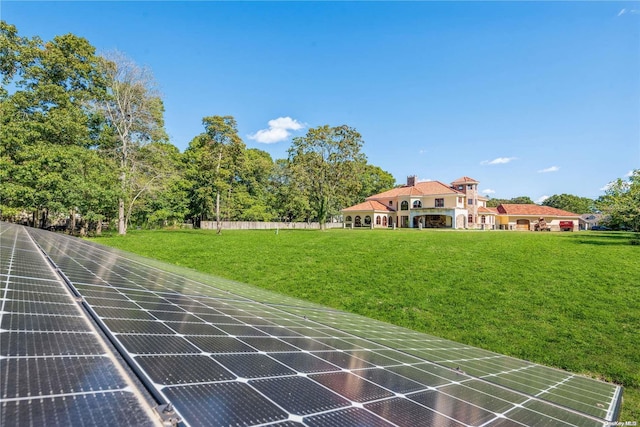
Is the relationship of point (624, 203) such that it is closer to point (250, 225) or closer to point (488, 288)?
point (488, 288)

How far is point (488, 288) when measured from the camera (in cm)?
1373

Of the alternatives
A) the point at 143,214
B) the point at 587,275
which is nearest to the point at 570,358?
the point at 587,275

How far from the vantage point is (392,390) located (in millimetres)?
3205

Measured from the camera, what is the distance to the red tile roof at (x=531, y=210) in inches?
2517

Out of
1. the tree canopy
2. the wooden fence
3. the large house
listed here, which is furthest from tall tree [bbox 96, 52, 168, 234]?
the large house

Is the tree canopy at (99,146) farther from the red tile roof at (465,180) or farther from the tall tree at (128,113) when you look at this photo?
the red tile roof at (465,180)

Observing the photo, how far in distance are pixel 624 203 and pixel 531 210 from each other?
42.4 meters

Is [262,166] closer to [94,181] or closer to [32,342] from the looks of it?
[94,181]

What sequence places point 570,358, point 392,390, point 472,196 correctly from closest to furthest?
point 392,390, point 570,358, point 472,196

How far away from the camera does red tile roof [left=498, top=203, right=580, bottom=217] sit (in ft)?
210

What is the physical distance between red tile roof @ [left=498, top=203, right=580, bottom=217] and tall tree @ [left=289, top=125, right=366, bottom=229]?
133 ft

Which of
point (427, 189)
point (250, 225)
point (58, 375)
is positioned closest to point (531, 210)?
point (427, 189)

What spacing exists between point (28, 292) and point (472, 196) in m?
61.6

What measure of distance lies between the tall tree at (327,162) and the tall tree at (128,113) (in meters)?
17.5
